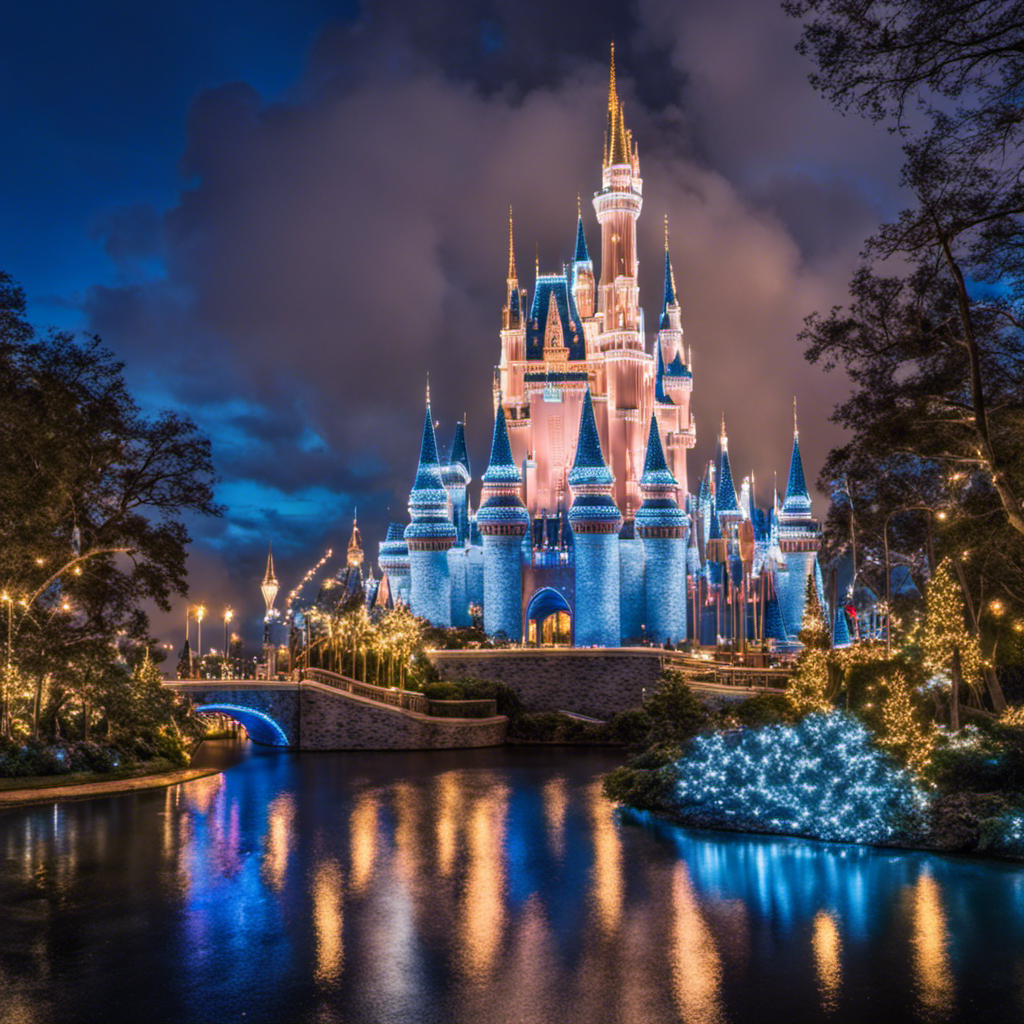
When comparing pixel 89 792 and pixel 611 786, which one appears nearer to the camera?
pixel 611 786

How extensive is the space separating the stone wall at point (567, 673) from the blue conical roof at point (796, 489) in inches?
671

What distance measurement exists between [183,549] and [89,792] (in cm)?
658

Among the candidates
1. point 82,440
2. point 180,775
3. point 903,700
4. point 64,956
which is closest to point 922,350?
point 903,700

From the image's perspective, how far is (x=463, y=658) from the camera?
147 feet

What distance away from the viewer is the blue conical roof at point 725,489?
2315 inches

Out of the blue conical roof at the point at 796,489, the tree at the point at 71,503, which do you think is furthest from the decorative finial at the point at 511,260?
the tree at the point at 71,503

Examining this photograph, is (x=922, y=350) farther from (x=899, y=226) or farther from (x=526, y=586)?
(x=526, y=586)

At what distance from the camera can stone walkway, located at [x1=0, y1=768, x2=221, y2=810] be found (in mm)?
23109

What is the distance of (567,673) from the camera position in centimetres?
4431

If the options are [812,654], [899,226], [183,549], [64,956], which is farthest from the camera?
[183,549]

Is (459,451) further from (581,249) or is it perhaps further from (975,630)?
(975,630)

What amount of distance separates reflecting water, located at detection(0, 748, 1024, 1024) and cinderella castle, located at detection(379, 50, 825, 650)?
30.5 metres

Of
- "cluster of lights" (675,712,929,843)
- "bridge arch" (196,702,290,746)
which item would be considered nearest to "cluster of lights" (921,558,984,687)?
"cluster of lights" (675,712,929,843)

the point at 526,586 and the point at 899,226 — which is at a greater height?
the point at 899,226
